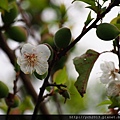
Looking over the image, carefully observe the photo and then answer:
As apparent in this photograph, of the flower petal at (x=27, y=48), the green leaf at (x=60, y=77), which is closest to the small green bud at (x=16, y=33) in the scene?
the green leaf at (x=60, y=77)

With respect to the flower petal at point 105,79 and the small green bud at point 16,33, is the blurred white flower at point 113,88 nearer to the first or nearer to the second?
the flower petal at point 105,79

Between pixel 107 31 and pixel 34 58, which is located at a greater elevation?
pixel 107 31

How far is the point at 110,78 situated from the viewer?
1.07 metres

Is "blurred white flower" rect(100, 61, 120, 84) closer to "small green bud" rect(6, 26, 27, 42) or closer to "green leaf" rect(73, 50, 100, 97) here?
"green leaf" rect(73, 50, 100, 97)

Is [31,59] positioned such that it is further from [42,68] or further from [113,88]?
[113,88]

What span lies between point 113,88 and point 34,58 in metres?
0.23

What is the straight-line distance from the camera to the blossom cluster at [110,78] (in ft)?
3.34

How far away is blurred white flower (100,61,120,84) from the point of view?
106 cm

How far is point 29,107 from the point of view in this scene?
1.55 metres

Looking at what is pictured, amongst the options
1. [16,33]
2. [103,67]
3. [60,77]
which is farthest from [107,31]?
[16,33]

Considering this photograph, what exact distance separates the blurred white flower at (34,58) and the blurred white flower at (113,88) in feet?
0.60

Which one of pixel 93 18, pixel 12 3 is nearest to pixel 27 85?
pixel 12 3

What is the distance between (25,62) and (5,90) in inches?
4.8

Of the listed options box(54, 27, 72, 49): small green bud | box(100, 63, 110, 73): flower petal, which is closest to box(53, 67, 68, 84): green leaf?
box(100, 63, 110, 73): flower petal
